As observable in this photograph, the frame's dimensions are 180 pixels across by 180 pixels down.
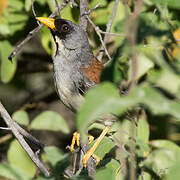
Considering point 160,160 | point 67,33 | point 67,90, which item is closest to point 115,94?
point 160,160

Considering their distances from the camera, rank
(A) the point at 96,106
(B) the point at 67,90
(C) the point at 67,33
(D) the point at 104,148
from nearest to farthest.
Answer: (A) the point at 96,106
(D) the point at 104,148
(B) the point at 67,90
(C) the point at 67,33

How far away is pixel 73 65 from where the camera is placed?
405 centimetres

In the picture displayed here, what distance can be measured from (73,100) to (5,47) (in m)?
1.44

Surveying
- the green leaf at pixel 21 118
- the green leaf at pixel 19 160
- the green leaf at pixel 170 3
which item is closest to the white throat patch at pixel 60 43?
the green leaf at pixel 21 118

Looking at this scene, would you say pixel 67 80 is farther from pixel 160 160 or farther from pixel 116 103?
pixel 116 103

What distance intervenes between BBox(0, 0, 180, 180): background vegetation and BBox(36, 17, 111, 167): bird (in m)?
0.23

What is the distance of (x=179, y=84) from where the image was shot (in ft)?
5.38

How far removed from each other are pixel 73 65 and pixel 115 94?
2.59 m

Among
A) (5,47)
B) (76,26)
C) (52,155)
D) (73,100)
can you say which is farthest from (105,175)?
(5,47)

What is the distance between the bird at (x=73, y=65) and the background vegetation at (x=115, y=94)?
0.23m

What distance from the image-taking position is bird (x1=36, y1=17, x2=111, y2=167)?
3.79m

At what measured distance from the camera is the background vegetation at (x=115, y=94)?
4.88 feet

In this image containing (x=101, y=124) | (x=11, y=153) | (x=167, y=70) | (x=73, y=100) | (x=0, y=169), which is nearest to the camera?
(x=167, y=70)

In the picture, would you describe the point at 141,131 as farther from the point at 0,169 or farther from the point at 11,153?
the point at 0,169
